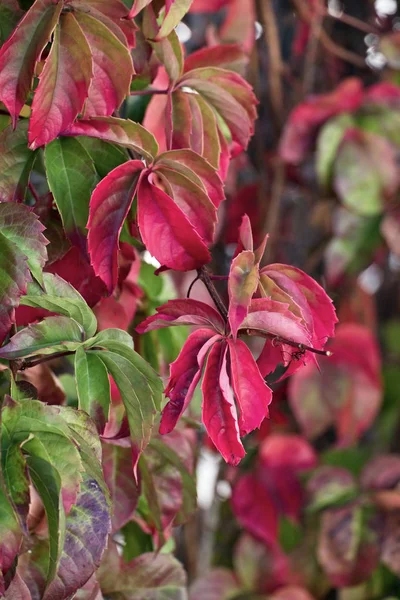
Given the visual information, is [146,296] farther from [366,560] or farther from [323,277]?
[323,277]

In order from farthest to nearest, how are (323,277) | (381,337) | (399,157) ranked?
(381,337) < (323,277) < (399,157)

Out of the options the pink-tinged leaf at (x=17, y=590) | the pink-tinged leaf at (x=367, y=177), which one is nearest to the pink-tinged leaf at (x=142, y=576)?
the pink-tinged leaf at (x=17, y=590)

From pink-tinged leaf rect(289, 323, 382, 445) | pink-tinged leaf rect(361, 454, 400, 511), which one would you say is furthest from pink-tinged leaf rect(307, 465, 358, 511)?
pink-tinged leaf rect(289, 323, 382, 445)

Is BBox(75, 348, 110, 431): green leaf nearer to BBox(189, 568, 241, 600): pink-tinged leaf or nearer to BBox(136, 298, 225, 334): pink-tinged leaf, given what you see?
BBox(136, 298, 225, 334): pink-tinged leaf

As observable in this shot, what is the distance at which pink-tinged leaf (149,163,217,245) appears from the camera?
0.42m

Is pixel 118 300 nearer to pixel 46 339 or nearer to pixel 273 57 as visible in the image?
pixel 46 339

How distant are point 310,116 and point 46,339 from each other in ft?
3.17

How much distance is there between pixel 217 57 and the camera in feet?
1.89

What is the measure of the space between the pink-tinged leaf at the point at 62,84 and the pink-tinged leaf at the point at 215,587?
2.92 ft

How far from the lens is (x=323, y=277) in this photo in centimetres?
141

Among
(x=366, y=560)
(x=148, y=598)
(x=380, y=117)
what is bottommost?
(x=366, y=560)

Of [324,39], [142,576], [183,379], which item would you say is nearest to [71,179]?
[183,379]

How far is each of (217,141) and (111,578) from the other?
0.96ft

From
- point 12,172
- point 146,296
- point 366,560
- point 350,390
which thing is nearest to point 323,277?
point 350,390
